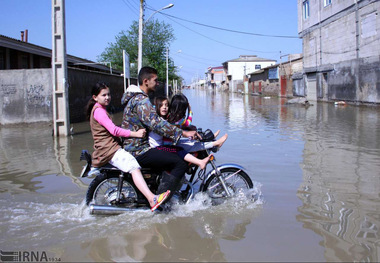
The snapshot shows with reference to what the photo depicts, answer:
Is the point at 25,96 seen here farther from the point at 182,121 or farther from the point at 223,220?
the point at 223,220

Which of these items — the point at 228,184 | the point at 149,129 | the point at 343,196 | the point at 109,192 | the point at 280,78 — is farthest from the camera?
the point at 280,78

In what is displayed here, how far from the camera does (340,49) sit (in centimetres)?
2706

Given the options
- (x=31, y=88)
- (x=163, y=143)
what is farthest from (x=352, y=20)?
(x=163, y=143)

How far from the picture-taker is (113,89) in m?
24.1

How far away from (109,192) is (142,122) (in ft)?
3.25

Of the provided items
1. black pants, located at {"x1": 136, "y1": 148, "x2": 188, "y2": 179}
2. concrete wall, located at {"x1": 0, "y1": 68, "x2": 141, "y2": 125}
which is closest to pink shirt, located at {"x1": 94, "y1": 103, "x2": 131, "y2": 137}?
black pants, located at {"x1": 136, "y1": 148, "x2": 188, "y2": 179}

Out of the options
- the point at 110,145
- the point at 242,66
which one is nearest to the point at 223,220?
the point at 110,145

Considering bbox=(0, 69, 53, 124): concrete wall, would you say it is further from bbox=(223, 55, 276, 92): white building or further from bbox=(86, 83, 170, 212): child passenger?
bbox=(223, 55, 276, 92): white building

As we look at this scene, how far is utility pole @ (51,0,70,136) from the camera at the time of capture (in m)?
11.2

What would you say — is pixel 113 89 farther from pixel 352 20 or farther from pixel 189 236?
pixel 189 236

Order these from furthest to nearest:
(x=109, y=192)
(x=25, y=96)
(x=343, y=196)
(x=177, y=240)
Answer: (x=25, y=96), (x=343, y=196), (x=109, y=192), (x=177, y=240)

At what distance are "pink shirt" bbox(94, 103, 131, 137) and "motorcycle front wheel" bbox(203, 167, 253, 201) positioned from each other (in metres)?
1.30

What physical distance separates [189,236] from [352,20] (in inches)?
989

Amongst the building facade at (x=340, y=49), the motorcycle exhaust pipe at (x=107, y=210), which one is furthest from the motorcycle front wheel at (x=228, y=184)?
the building facade at (x=340, y=49)
